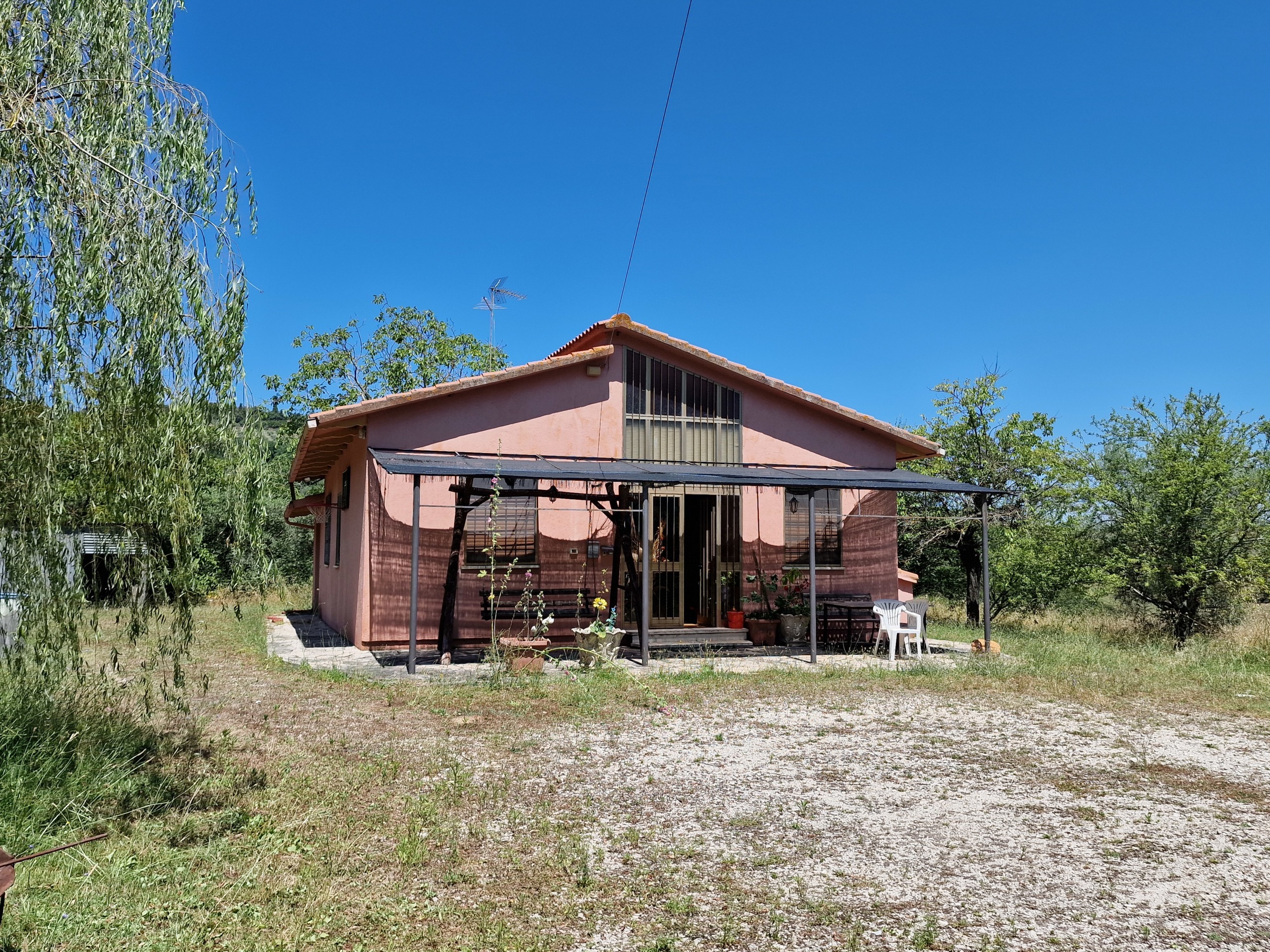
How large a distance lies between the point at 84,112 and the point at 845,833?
538 cm

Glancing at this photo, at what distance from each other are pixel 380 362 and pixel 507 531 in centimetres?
1745

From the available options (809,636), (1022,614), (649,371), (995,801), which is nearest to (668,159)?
(649,371)

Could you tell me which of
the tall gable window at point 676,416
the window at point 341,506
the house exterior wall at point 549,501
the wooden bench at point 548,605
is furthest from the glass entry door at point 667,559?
the window at point 341,506

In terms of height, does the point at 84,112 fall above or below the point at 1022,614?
above

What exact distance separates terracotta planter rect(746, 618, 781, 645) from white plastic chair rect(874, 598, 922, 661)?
4.91 feet

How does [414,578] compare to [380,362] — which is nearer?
[414,578]

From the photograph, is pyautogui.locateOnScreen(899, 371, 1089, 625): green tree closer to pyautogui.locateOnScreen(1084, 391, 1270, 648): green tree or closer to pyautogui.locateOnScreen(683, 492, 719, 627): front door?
pyautogui.locateOnScreen(1084, 391, 1270, 648): green tree

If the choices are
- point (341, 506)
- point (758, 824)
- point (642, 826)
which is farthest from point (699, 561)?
point (642, 826)

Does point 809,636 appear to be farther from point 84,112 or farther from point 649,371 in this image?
point 84,112

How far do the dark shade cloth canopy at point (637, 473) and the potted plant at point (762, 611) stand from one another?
1679 mm

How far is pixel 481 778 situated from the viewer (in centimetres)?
571

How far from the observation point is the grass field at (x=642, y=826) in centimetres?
355

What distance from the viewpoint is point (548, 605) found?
12.1 metres

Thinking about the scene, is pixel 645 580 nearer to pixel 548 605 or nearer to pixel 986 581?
pixel 548 605
